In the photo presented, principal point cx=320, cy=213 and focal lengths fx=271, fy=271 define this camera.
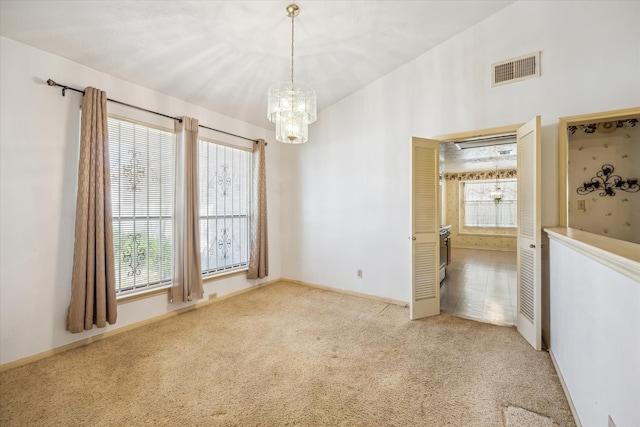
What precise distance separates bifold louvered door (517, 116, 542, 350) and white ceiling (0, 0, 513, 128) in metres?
1.64

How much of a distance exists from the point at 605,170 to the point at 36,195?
546 cm

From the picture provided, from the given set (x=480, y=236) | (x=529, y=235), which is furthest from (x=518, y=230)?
(x=480, y=236)

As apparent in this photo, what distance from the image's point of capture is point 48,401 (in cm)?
190

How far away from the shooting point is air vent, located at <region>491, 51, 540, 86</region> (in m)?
2.89

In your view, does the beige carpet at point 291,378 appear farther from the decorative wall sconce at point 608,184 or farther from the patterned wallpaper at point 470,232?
the patterned wallpaper at point 470,232

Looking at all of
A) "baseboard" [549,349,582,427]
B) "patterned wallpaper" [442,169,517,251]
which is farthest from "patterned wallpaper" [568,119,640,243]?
"patterned wallpaper" [442,169,517,251]

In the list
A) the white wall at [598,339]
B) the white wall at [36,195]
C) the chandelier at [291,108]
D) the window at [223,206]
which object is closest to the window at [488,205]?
the white wall at [598,339]

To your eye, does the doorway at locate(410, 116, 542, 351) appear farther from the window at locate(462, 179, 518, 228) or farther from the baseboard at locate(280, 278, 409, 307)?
the window at locate(462, 179, 518, 228)

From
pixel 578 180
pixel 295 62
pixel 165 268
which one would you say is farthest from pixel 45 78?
A: pixel 578 180

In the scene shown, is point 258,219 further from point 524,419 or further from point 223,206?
point 524,419

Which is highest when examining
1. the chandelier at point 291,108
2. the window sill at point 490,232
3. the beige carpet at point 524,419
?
the chandelier at point 291,108

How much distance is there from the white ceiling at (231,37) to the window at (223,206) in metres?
0.73

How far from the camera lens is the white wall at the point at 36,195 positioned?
2273 millimetres

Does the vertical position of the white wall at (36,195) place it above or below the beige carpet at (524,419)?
above
